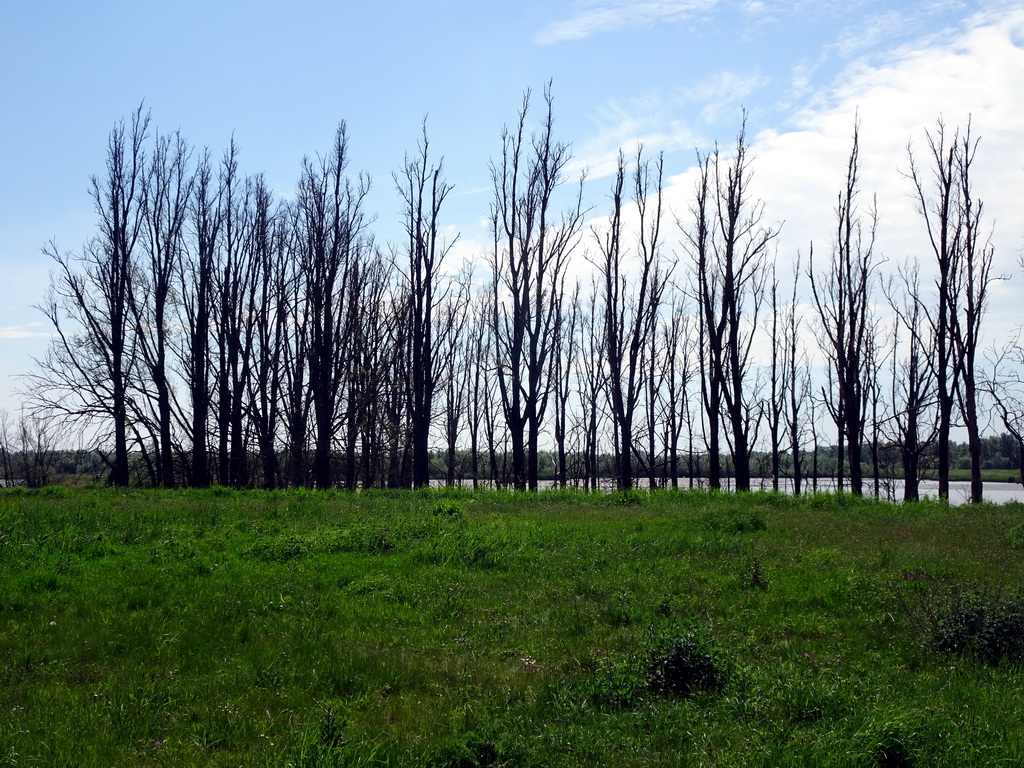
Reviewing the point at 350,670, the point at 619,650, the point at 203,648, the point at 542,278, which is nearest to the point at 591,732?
the point at 619,650

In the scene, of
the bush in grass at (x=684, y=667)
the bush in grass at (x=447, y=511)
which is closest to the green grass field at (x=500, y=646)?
the bush in grass at (x=684, y=667)

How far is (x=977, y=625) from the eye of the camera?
6.23 m

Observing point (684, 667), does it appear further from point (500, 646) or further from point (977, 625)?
point (977, 625)

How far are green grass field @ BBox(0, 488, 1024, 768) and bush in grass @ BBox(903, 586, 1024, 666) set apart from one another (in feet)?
0.07

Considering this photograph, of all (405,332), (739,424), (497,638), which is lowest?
(497,638)

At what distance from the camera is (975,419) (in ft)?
78.3

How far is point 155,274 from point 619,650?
27.8 metres

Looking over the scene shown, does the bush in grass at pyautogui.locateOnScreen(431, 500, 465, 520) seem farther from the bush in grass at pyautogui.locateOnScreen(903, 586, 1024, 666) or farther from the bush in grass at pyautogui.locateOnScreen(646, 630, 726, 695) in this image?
the bush in grass at pyautogui.locateOnScreen(903, 586, 1024, 666)

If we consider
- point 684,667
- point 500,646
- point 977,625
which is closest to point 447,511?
point 500,646

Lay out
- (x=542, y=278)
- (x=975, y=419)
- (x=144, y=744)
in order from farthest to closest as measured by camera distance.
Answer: (x=542, y=278)
(x=975, y=419)
(x=144, y=744)

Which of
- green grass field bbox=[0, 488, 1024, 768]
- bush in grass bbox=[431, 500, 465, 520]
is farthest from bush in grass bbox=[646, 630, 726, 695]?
bush in grass bbox=[431, 500, 465, 520]

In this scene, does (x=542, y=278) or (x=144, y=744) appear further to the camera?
(x=542, y=278)

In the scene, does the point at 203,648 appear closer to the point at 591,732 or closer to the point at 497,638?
the point at 497,638

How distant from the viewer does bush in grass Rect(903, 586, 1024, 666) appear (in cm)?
604
